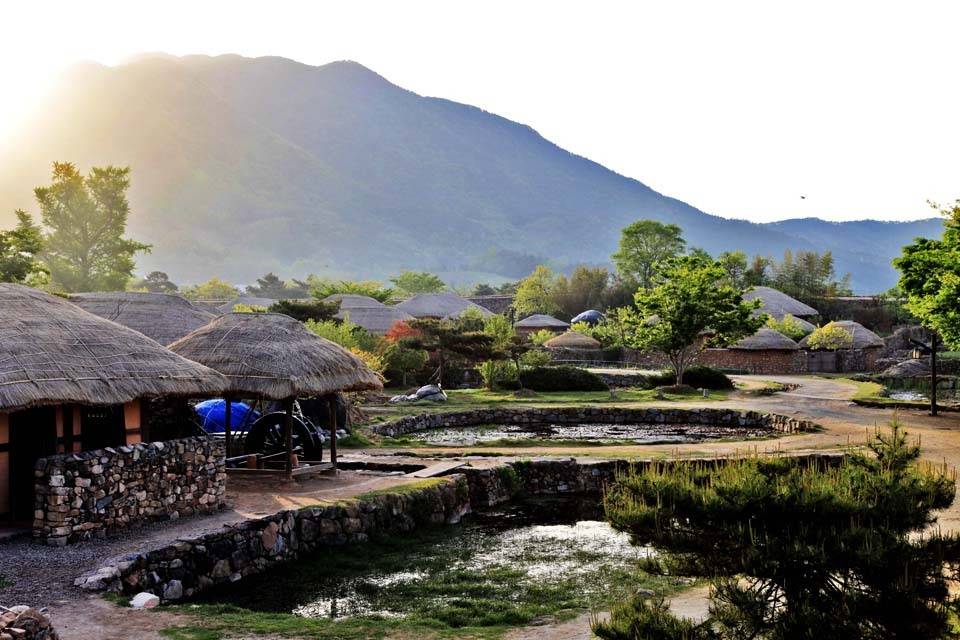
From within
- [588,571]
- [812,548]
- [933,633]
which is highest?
[812,548]

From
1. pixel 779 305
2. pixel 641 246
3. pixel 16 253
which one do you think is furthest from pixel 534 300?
pixel 16 253

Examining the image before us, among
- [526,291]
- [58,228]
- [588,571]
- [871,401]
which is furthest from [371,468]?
[526,291]

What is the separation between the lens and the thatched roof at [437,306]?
57.6 m

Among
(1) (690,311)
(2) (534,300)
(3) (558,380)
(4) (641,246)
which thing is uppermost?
(4) (641,246)

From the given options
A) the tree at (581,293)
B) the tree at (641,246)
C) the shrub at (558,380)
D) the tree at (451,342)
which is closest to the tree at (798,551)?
the tree at (451,342)

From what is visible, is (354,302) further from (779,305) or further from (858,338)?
(858,338)

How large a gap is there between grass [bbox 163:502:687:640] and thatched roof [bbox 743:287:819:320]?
48307 mm

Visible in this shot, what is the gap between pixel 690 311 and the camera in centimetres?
3597

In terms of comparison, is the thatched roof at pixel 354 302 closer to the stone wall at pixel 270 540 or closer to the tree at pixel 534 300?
the tree at pixel 534 300

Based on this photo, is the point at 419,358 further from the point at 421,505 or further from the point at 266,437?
the point at 421,505

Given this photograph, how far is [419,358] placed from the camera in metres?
37.5

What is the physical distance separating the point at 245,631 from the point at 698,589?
5326 mm

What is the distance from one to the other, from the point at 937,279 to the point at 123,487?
69.0 ft

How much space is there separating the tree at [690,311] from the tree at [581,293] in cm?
3642
